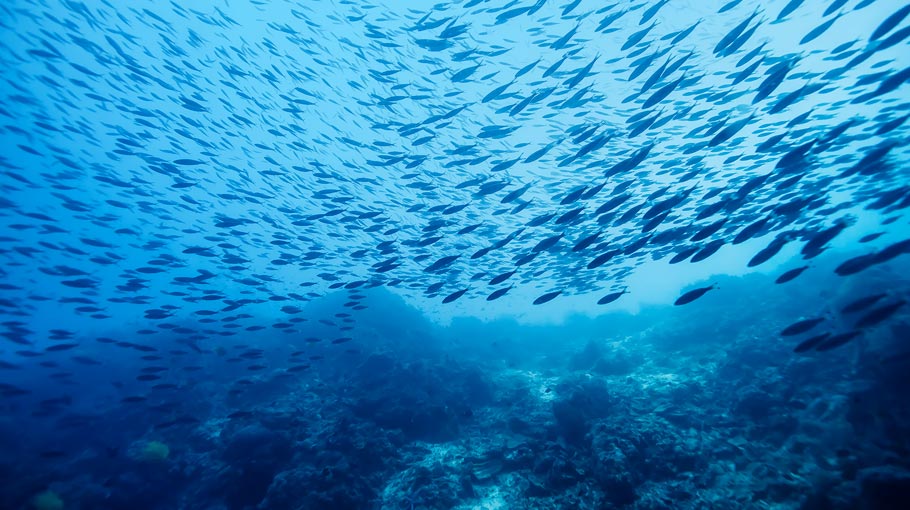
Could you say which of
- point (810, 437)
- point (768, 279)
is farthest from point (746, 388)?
point (768, 279)

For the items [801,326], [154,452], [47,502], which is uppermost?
[801,326]

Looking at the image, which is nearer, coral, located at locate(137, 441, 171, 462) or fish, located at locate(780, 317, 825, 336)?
fish, located at locate(780, 317, 825, 336)

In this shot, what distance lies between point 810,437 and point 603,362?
38.0 feet

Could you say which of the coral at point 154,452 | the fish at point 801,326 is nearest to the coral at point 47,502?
the coral at point 154,452

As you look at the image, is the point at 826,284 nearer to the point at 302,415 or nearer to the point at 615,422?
the point at 615,422

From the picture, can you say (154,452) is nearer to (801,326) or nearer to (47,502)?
(47,502)

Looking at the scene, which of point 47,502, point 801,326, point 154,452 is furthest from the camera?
point 154,452

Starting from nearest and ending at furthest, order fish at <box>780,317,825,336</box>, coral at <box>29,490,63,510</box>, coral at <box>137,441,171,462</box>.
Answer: fish at <box>780,317,825,336</box>, coral at <box>29,490,63,510</box>, coral at <box>137,441,171,462</box>

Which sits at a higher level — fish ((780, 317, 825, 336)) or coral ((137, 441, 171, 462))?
fish ((780, 317, 825, 336))

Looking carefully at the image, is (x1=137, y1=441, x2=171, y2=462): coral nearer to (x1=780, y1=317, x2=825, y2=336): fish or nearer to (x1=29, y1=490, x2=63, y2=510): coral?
(x1=29, y1=490, x2=63, y2=510): coral

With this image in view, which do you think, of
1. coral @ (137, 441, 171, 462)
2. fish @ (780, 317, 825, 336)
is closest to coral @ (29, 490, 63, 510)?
coral @ (137, 441, 171, 462)

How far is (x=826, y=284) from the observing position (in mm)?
19406

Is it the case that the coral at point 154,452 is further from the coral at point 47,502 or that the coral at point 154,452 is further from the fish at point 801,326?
the fish at point 801,326

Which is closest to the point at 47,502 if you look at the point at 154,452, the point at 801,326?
the point at 154,452
